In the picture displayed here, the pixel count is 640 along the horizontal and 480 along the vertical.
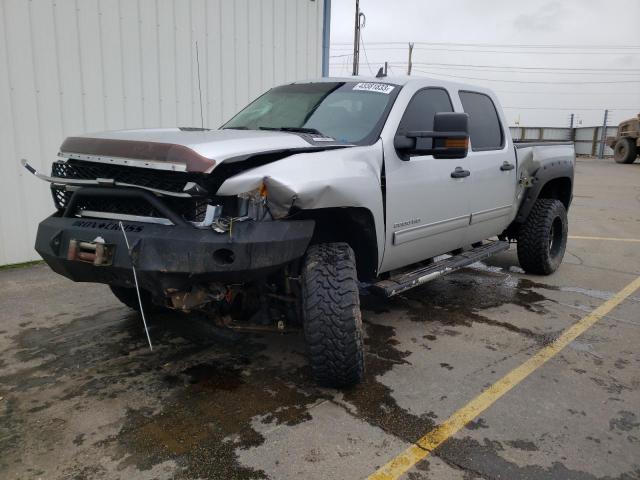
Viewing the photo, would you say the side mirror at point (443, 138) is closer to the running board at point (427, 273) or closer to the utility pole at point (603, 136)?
the running board at point (427, 273)

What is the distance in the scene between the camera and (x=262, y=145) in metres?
2.82

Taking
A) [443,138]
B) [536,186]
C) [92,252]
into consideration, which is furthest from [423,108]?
[92,252]

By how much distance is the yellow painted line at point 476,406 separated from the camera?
248 centimetres

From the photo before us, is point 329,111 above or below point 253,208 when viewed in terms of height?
above

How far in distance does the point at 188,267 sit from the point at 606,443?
2.26m

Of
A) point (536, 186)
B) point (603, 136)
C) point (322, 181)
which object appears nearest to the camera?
point (322, 181)

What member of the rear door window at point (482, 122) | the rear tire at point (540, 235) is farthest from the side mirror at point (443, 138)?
the rear tire at point (540, 235)

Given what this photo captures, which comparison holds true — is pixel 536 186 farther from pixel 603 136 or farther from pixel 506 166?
pixel 603 136

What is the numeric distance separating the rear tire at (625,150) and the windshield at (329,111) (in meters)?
26.6

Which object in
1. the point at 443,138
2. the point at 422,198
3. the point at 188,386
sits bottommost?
the point at 188,386

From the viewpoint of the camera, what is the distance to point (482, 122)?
16.0 ft

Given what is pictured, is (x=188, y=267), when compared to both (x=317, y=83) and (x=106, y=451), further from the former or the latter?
(x=317, y=83)

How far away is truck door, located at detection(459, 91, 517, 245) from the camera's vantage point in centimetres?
455

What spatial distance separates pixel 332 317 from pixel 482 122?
282 centimetres
